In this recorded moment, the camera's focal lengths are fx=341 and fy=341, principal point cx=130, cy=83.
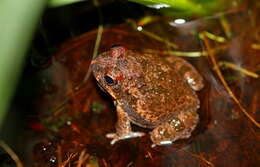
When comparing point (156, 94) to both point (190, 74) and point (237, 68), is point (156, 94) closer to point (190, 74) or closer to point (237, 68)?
point (190, 74)

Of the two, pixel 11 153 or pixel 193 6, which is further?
pixel 193 6

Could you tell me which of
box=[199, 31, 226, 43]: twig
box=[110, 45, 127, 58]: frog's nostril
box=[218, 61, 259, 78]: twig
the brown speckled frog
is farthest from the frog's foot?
box=[199, 31, 226, 43]: twig

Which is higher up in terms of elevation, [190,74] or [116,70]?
[116,70]

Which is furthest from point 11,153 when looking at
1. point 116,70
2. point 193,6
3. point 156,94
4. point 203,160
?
point 193,6

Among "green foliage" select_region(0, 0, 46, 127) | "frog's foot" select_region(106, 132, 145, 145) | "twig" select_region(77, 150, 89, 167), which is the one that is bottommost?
"twig" select_region(77, 150, 89, 167)

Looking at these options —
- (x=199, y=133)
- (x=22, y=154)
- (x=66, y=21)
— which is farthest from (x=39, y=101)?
(x=199, y=133)

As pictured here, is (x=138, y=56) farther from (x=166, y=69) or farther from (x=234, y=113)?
(x=234, y=113)

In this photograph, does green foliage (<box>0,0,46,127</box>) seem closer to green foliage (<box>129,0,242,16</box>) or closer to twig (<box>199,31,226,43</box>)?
green foliage (<box>129,0,242,16</box>)
